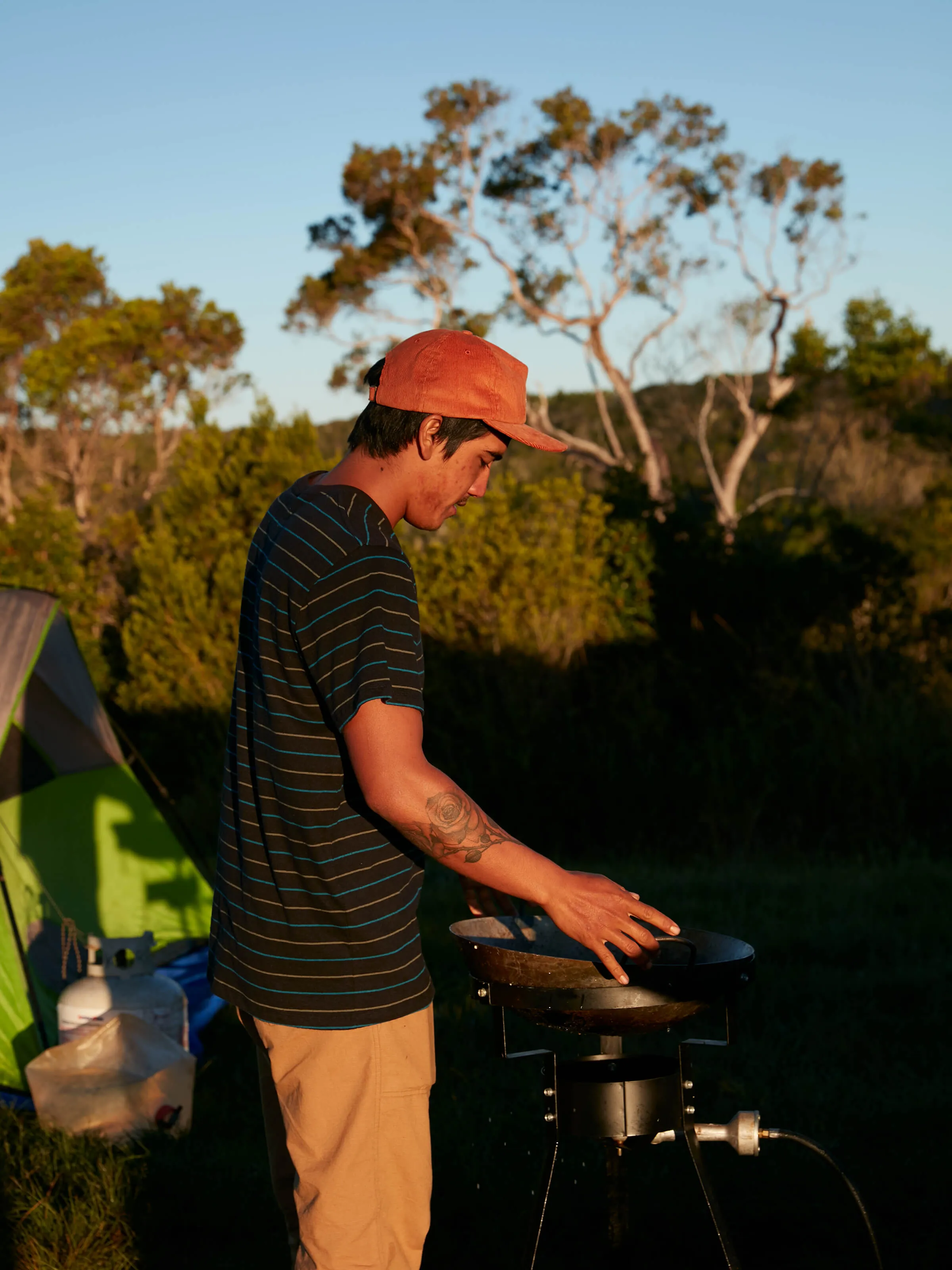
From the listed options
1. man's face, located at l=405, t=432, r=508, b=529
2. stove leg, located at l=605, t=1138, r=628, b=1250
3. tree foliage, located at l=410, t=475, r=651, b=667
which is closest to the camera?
man's face, located at l=405, t=432, r=508, b=529

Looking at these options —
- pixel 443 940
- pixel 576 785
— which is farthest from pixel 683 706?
pixel 443 940

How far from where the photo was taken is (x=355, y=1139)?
6.10ft

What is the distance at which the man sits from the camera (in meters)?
1.75

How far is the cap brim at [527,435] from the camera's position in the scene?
195cm

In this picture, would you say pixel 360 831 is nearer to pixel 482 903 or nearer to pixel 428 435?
pixel 428 435

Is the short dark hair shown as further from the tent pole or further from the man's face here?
the tent pole

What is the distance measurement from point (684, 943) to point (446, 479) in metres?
0.87

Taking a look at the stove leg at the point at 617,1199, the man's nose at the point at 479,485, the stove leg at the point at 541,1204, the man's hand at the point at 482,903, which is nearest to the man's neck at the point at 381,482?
the man's nose at the point at 479,485

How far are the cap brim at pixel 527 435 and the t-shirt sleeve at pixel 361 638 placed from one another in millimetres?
294

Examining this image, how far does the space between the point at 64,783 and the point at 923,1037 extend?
148 inches

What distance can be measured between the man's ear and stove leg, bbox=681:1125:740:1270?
49.8 inches

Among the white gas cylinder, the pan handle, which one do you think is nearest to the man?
the pan handle

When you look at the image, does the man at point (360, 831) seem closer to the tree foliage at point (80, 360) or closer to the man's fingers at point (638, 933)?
the man's fingers at point (638, 933)

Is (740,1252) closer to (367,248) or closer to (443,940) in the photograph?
(443,940)
